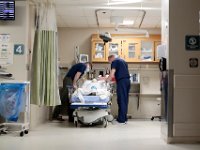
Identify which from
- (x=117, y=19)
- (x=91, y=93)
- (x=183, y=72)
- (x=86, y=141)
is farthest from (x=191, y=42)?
(x=117, y=19)

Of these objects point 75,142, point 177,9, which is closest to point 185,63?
Answer: point 177,9

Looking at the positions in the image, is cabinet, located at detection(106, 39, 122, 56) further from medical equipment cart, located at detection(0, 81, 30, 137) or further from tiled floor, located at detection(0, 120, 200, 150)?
medical equipment cart, located at detection(0, 81, 30, 137)

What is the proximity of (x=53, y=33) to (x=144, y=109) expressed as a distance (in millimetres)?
4304

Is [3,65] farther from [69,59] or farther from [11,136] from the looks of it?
[69,59]

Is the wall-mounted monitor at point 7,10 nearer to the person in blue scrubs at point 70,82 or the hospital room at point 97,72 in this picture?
the hospital room at point 97,72

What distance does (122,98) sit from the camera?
756 cm

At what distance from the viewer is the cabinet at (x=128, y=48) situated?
9086mm

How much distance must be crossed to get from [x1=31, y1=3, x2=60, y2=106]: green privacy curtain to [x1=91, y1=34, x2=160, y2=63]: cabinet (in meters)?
3.37

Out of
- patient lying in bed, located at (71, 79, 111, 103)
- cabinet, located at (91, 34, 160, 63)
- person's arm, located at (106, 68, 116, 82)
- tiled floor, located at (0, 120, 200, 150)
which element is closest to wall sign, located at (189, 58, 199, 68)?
tiled floor, located at (0, 120, 200, 150)

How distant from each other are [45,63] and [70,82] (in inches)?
89.0

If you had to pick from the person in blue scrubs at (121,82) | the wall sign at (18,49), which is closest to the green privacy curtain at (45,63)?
the wall sign at (18,49)

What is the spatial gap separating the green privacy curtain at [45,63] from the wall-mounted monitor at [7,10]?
51 cm

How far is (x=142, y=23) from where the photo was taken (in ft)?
28.9

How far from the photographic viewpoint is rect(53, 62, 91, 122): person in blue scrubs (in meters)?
7.67
